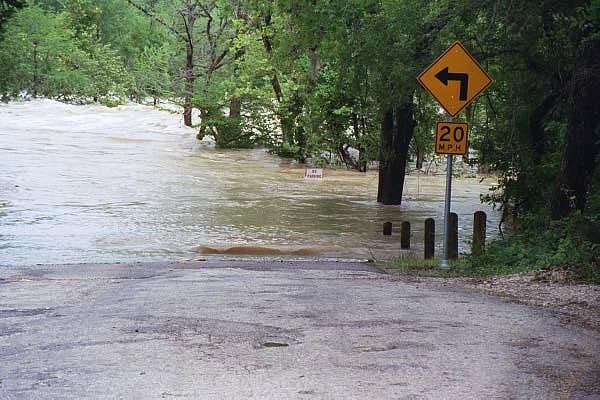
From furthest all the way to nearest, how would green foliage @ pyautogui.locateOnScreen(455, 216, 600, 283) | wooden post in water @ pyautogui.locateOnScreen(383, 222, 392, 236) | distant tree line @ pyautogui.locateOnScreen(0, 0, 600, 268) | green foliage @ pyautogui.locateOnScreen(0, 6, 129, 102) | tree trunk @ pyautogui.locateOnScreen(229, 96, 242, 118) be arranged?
green foliage @ pyautogui.locateOnScreen(0, 6, 129, 102) → tree trunk @ pyautogui.locateOnScreen(229, 96, 242, 118) → wooden post in water @ pyautogui.locateOnScreen(383, 222, 392, 236) → distant tree line @ pyautogui.locateOnScreen(0, 0, 600, 268) → green foliage @ pyautogui.locateOnScreen(455, 216, 600, 283)

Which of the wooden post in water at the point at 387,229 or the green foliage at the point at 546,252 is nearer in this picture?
the green foliage at the point at 546,252

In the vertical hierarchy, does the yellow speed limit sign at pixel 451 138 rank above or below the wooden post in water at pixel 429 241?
above

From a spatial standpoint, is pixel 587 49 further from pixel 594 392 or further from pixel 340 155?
pixel 340 155

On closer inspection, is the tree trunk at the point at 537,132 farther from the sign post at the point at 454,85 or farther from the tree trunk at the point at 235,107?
the tree trunk at the point at 235,107

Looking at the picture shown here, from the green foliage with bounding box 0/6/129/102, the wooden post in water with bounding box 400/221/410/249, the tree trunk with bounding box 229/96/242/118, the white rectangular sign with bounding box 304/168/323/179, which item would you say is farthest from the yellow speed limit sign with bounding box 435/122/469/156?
the green foliage with bounding box 0/6/129/102

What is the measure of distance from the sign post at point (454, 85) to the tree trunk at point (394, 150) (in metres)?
12.4

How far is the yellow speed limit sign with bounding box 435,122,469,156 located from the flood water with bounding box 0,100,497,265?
14.4 ft

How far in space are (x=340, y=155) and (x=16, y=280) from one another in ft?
93.0

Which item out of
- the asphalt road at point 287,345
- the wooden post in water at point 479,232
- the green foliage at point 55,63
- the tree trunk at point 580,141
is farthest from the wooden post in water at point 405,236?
the green foliage at point 55,63

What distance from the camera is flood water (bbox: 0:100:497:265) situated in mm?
18078

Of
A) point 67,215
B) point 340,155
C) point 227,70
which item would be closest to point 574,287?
point 67,215

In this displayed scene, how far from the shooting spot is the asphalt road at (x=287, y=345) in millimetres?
5555

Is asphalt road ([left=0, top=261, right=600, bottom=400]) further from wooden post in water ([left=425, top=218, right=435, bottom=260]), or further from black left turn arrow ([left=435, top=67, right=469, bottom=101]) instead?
wooden post in water ([left=425, top=218, right=435, bottom=260])

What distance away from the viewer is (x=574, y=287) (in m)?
10.3
